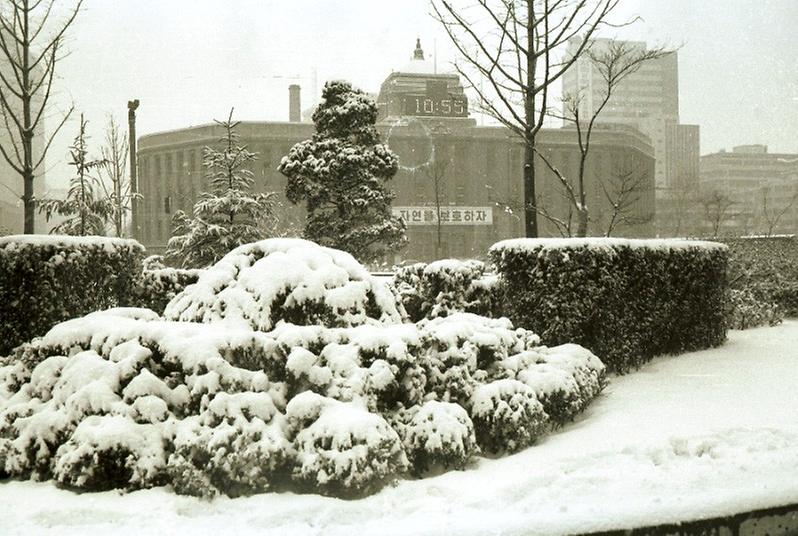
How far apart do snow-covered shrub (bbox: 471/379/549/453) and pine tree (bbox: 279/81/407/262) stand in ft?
50.8

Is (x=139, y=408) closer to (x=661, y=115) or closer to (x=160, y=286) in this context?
(x=160, y=286)

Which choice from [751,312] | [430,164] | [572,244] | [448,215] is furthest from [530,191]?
[430,164]

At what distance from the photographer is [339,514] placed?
3.67m

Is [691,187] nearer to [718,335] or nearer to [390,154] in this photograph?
[390,154]

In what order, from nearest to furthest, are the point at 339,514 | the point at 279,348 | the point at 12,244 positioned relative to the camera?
the point at 339,514 < the point at 279,348 < the point at 12,244

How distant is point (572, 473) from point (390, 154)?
17936 millimetres

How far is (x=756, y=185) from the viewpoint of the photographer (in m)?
58.2

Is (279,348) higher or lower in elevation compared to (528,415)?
higher

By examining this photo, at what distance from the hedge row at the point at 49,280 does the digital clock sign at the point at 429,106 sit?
54.5 metres

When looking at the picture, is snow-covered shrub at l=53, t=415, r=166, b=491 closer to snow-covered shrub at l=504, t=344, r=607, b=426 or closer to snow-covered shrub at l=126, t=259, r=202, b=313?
snow-covered shrub at l=504, t=344, r=607, b=426

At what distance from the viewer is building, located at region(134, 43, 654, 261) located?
5897 centimetres

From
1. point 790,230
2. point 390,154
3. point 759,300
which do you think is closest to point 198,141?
point 390,154

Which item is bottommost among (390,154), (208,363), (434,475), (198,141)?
(434,475)

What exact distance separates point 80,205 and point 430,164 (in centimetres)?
4592
